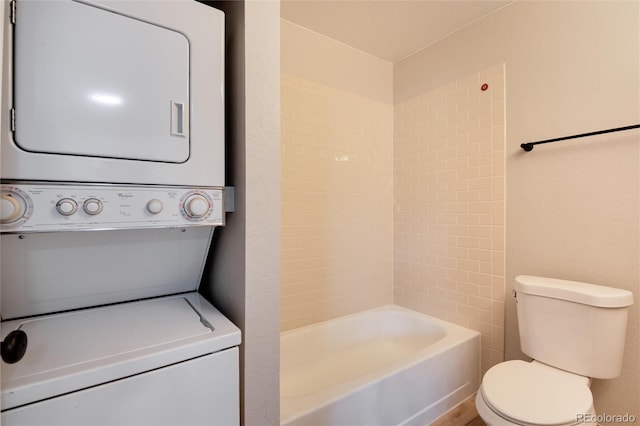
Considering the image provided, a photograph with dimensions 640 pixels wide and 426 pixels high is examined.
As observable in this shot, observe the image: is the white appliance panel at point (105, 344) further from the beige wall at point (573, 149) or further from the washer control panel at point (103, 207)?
the beige wall at point (573, 149)

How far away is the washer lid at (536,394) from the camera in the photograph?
1.16 metres

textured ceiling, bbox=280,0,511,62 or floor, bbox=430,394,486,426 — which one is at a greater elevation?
textured ceiling, bbox=280,0,511,62

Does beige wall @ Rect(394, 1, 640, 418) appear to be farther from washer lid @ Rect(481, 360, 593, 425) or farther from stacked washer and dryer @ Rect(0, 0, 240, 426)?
stacked washer and dryer @ Rect(0, 0, 240, 426)

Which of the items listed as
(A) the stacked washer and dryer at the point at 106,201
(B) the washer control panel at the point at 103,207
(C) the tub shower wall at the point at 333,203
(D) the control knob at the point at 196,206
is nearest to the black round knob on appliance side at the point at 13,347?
(A) the stacked washer and dryer at the point at 106,201

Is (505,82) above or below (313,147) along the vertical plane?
above

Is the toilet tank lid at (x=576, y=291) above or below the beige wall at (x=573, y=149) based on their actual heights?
below

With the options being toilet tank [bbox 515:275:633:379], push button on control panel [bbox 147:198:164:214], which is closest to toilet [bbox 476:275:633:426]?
toilet tank [bbox 515:275:633:379]

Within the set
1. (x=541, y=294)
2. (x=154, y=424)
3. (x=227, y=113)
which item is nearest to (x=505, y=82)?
(x=541, y=294)

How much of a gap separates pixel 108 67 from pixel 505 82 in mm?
2170

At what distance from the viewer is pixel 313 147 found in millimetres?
2215

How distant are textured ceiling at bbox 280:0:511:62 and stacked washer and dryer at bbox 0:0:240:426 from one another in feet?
4.22

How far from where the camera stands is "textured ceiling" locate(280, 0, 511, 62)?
1910 millimetres

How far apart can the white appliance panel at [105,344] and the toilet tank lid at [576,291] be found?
1.56m

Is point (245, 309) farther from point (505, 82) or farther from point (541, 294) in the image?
point (505, 82)
